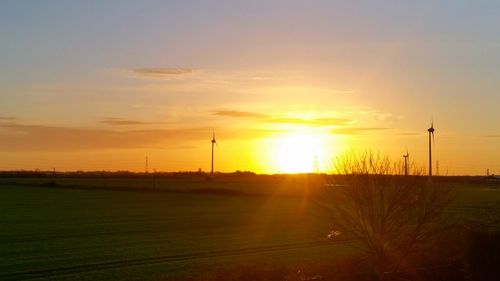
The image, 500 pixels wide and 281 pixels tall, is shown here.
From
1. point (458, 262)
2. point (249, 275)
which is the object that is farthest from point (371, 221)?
point (249, 275)

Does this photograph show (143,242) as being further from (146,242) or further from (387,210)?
(387,210)

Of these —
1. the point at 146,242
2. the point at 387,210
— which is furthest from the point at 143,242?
the point at 387,210

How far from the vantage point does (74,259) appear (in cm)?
2895

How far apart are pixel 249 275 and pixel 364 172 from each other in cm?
606

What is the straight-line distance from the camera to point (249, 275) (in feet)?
63.3

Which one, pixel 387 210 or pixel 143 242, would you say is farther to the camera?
pixel 143 242

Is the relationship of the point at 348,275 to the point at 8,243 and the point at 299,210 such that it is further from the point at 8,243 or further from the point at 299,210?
the point at 299,210

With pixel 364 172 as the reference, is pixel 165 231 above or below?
below

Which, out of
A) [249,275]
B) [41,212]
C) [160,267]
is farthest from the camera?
[41,212]

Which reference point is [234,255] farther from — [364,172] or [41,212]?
[41,212]

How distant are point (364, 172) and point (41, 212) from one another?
141ft

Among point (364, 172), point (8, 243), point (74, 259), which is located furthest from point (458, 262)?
point (8, 243)

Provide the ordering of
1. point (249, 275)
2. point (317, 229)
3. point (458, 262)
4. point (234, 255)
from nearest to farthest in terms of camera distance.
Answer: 1. point (249, 275)
2. point (458, 262)
3. point (234, 255)
4. point (317, 229)

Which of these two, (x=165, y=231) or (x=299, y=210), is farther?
(x=299, y=210)
